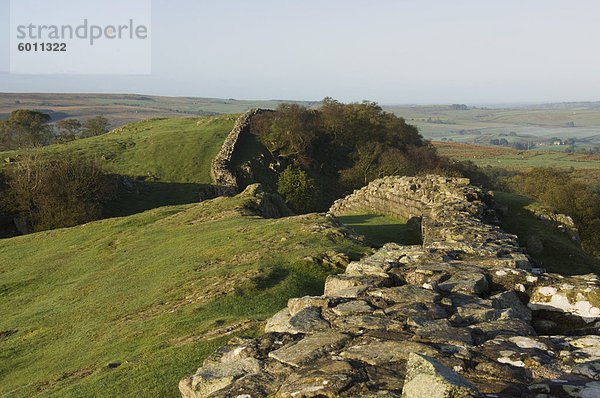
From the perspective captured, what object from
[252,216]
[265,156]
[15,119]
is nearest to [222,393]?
[252,216]

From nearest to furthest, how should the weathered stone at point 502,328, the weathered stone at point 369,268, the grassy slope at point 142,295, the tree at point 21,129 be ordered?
1. the weathered stone at point 502,328
2. the grassy slope at point 142,295
3. the weathered stone at point 369,268
4. the tree at point 21,129

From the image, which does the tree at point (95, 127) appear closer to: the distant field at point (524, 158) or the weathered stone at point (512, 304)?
the distant field at point (524, 158)

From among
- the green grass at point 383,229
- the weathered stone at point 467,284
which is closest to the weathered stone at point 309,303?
the weathered stone at point 467,284

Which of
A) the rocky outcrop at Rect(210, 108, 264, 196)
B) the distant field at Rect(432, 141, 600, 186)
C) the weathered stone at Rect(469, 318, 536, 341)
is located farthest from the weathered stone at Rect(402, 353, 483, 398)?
the distant field at Rect(432, 141, 600, 186)

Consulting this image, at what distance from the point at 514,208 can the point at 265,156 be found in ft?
132

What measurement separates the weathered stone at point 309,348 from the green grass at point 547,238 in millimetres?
20788

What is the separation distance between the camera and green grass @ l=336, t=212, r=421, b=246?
23.6 meters

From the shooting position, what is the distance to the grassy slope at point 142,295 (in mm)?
10242

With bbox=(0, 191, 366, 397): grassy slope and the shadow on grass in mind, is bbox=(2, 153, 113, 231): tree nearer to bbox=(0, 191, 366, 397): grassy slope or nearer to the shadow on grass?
the shadow on grass

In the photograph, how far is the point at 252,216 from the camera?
25.8 meters

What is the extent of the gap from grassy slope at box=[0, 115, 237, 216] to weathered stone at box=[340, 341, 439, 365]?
39.6 meters

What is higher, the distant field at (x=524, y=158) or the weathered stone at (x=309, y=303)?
the weathered stone at (x=309, y=303)

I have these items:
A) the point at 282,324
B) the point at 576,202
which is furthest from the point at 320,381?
the point at 576,202

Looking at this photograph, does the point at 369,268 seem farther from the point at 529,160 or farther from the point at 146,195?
the point at 529,160
